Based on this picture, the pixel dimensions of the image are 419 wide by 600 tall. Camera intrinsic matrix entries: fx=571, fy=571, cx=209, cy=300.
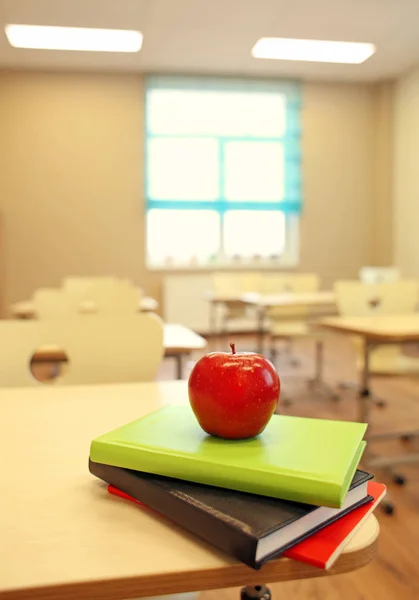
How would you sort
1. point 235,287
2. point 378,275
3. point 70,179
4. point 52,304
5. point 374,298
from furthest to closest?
point 70,179, point 378,275, point 235,287, point 374,298, point 52,304

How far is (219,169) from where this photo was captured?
23.4 feet

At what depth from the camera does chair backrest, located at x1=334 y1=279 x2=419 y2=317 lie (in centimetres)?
297

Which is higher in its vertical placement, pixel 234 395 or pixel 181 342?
pixel 234 395

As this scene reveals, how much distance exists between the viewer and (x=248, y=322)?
20.6 feet

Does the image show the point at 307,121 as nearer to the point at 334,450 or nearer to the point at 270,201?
the point at 270,201

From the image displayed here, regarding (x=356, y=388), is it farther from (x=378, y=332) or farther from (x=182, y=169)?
(x=182, y=169)

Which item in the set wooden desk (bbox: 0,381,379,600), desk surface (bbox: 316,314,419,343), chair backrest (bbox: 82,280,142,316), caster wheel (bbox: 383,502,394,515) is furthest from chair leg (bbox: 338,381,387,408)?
wooden desk (bbox: 0,381,379,600)

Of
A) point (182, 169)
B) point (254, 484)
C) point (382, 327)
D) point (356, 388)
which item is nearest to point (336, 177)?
point (182, 169)

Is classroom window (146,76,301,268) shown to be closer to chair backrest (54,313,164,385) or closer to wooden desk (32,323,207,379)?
wooden desk (32,323,207,379)

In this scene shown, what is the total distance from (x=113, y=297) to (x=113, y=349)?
1656 millimetres

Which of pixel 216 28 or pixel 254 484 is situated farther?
pixel 216 28

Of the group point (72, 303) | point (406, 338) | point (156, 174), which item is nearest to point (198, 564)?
point (406, 338)

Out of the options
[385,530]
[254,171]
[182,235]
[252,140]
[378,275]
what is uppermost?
[252,140]

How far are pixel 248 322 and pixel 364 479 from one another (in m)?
5.74
